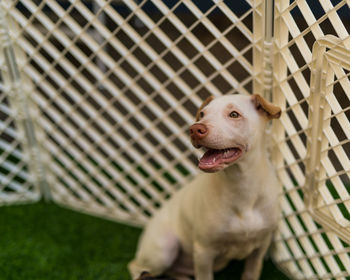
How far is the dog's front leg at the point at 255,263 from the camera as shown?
176 centimetres

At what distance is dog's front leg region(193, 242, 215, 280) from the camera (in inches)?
64.9

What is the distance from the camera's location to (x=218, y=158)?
53.7 inches

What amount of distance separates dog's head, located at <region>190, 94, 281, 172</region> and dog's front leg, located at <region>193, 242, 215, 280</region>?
0.46 metres

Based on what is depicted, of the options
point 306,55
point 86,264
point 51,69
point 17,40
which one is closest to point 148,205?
point 86,264

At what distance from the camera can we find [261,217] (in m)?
1.57

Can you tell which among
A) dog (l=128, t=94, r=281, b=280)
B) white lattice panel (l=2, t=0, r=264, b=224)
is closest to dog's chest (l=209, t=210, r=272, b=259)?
dog (l=128, t=94, r=281, b=280)

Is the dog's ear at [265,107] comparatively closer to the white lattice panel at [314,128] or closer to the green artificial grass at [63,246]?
the white lattice panel at [314,128]

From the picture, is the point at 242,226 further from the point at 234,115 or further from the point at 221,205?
the point at 234,115

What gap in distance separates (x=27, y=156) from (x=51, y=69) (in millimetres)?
639

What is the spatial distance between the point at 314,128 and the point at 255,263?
0.68 meters

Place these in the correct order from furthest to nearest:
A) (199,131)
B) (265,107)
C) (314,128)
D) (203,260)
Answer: (203,260)
(314,128)
(265,107)
(199,131)

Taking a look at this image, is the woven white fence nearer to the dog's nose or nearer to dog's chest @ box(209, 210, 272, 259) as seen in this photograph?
dog's chest @ box(209, 210, 272, 259)

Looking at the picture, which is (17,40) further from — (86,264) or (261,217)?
(261,217)

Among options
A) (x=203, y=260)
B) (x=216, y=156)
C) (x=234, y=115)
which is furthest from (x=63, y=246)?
(x=234, y=115)
